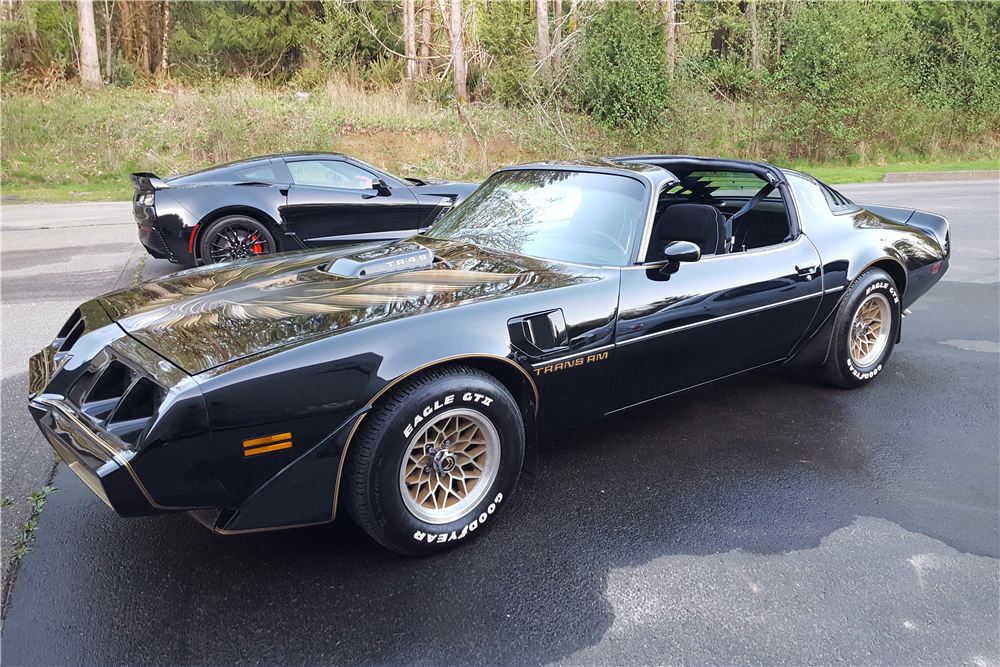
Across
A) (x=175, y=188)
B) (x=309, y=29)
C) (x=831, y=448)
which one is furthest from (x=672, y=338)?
(x=309, y=29)

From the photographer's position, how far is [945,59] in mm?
23391

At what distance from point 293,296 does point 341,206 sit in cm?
510

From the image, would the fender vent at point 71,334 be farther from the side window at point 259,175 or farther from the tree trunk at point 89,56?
the tree trunk at point 89,56

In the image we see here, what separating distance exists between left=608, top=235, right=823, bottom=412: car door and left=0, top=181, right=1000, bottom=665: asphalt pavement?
42cm

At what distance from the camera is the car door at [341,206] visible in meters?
7.68

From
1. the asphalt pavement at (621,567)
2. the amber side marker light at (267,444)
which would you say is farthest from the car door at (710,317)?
the amber side marker light at (267,444)

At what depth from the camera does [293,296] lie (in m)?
2.96

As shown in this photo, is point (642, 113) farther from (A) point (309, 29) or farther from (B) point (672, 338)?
(B) point (672, 338)

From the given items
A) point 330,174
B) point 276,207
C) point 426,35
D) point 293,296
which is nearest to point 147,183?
point 276,207

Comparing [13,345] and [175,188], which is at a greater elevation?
[175,188]

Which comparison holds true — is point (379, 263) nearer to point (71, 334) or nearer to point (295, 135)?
point (71, 334)

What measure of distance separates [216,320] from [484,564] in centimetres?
136

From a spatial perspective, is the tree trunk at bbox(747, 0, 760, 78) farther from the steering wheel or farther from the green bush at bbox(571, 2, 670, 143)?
the steering wheel

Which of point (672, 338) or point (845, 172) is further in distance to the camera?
point (845, 172)
